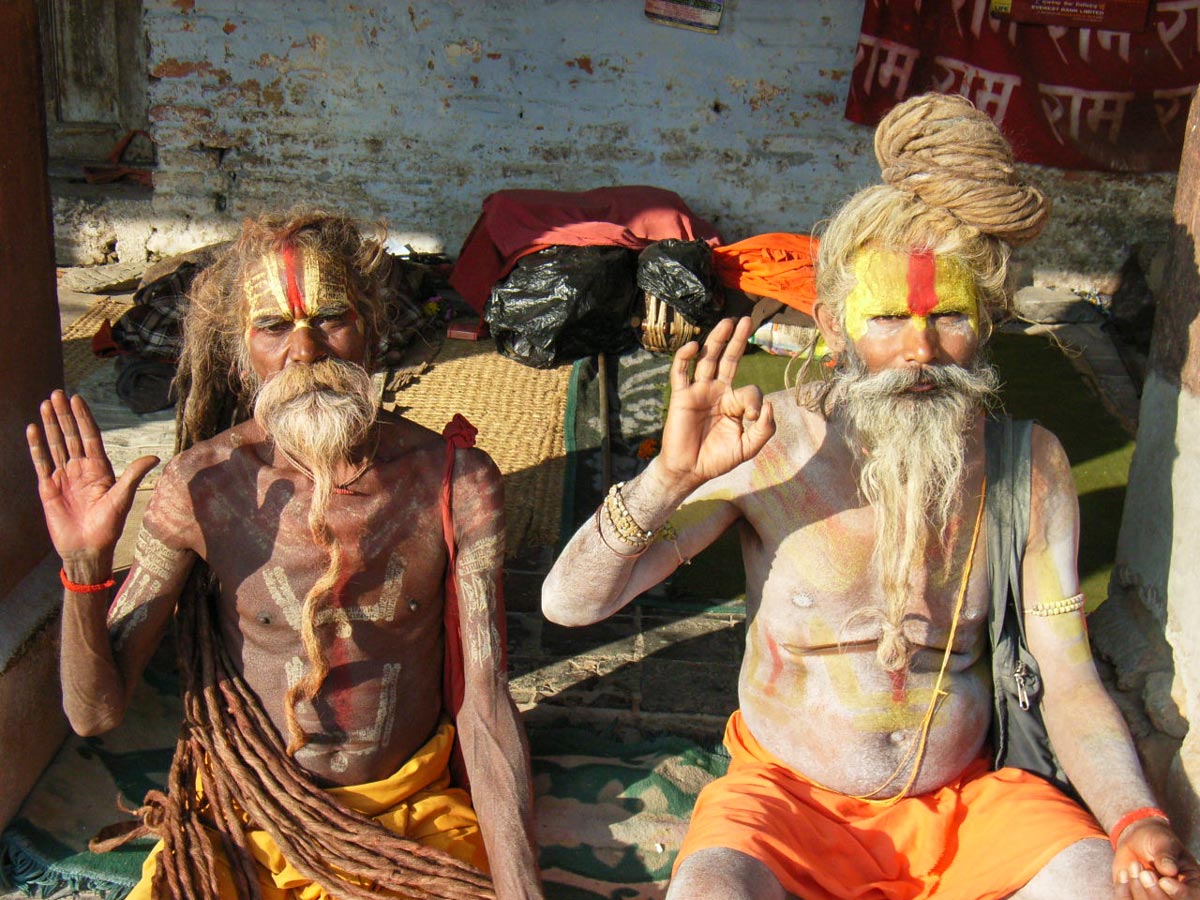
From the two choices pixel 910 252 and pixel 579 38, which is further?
pixel 579 38

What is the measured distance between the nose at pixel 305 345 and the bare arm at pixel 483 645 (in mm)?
439

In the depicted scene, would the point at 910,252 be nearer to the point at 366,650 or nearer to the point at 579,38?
the point at 366,650

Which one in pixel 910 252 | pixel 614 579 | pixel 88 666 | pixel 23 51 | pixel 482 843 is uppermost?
pixel 23 51

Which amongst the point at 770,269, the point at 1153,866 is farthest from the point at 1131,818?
the point at 770,269

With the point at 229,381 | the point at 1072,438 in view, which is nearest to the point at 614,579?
the point at 229,381

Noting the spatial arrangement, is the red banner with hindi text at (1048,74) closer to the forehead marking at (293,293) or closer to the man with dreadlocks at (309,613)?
the man with dreadlocks at (309,613)

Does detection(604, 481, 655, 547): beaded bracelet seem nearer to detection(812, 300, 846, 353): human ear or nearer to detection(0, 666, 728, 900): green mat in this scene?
detection(812, 300, 846, 353): human ear

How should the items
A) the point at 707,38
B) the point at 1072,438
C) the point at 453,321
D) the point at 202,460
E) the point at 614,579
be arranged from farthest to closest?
the point at 707,38 < the point at 453,321 < the point at 1072,438 < the point at 202,460 < the point at 614,579

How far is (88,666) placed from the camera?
103 inches

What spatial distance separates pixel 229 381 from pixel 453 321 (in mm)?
3915

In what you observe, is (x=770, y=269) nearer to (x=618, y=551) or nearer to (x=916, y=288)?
(x=916, y=288)

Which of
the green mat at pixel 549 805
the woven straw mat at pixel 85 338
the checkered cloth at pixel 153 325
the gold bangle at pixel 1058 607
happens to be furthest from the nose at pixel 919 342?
the woven straw mat at pixel 85 338

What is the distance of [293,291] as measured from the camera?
2.70 metres

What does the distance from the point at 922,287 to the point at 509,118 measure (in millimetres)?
5512
